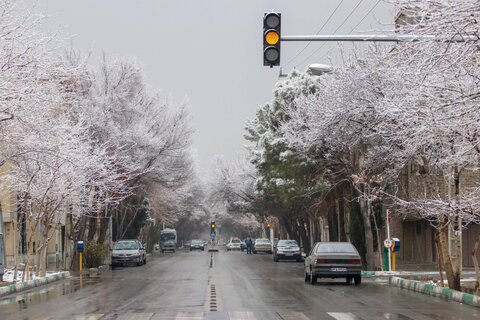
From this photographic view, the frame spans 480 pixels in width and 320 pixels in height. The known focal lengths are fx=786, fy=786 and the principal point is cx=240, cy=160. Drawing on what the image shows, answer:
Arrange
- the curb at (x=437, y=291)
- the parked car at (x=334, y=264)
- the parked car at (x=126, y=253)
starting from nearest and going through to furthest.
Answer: the curb at (x=437, y=291) < the parked car at (x=334, y=264) < the parked car at (x=126, y=253)

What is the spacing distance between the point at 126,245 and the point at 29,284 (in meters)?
19.5

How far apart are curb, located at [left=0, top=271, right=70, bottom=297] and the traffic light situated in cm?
1407

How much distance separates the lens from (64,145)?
30.0m

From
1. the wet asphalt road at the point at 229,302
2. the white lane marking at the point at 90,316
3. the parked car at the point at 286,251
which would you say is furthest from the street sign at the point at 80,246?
the white lane marking at the point at 90,316

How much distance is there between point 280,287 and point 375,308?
303 inches

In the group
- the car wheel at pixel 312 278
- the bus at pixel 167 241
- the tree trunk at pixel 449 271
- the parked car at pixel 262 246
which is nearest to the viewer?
the tree trunk at pixel 449 271

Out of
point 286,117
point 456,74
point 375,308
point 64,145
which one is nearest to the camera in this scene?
point 456,74

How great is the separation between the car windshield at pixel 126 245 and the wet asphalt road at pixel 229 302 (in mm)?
18695

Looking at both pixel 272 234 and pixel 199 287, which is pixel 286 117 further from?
pixel 272 234

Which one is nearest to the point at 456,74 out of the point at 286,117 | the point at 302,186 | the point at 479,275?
the point at 479,275

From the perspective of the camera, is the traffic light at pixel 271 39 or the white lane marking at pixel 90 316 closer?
the traffic light at pixel 271 39

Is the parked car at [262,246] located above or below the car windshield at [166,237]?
below

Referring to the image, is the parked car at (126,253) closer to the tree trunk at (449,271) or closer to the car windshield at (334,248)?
the car windshield at (334,248)

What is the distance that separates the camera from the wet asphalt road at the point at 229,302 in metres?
17.0
